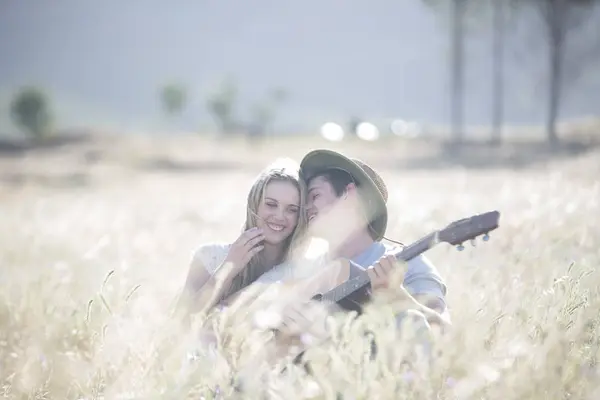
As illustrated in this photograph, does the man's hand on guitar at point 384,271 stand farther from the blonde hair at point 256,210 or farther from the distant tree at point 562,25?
the distant tree at point 562,25

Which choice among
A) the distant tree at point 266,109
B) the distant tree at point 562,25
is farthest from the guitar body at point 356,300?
the distant tree at point 266,109

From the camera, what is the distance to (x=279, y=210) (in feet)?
12.7

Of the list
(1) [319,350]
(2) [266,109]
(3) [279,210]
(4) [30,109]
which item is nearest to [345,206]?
(3) [279,210]

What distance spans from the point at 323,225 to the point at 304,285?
39cm

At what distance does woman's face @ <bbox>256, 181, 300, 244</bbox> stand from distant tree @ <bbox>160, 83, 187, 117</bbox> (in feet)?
318

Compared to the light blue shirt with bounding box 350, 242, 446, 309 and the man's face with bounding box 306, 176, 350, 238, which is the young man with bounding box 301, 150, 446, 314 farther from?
the light blue shirt with bounding box 350, 242, 446, 309

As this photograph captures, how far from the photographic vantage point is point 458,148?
30172 millimetres

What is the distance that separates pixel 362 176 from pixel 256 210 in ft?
1.88

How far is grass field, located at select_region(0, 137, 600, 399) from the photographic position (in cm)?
243

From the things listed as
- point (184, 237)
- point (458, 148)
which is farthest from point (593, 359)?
point (458, 148)

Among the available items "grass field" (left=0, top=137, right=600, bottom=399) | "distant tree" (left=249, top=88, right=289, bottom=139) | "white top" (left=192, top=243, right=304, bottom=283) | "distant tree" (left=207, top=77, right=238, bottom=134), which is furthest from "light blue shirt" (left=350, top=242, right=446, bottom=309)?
"distant tree" (left=207, top=77, right=238, bottom=134)

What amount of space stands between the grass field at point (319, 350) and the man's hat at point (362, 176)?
0.55 meters

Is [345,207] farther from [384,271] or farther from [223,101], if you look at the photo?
[223,101]

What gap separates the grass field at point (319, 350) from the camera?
7.98ft
